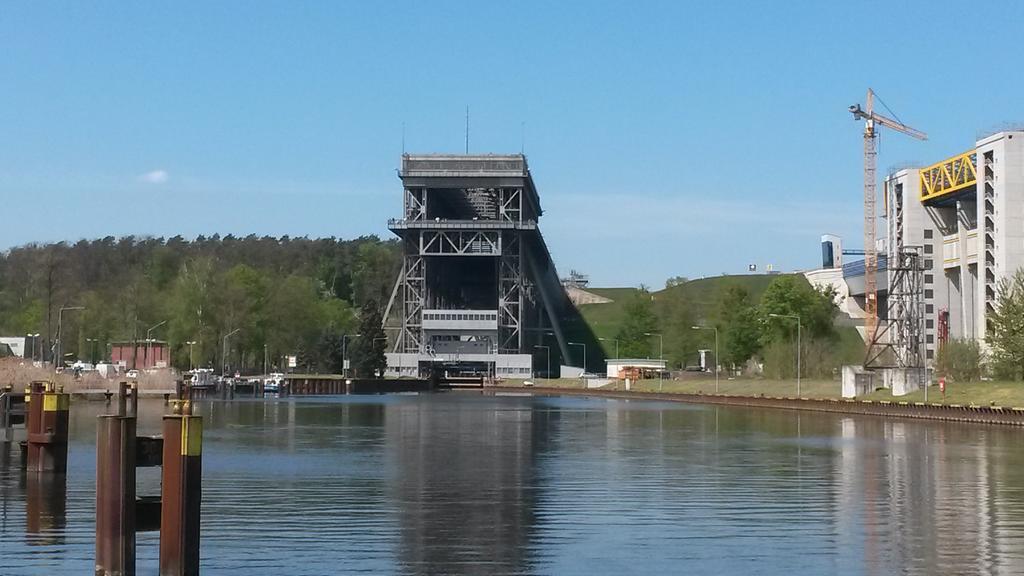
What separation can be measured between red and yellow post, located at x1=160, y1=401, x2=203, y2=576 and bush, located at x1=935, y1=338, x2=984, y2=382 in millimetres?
88463

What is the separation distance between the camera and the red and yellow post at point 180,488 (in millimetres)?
17703

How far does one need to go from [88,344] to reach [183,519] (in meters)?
163

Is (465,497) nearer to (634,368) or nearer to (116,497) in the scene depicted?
(116,497)

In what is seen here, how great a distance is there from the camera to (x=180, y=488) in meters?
17.7

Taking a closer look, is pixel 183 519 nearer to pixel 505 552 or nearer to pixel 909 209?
pixel 505 552

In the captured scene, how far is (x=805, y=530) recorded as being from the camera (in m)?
25.0

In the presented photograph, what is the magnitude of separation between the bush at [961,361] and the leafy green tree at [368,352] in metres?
99.8

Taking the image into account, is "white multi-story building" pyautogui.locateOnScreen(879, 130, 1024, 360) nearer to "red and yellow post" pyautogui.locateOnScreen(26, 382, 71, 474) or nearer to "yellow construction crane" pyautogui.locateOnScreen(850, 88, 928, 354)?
"yellow construction crane" pyautogui.locateOnScreen(850, 88, 928, 354)

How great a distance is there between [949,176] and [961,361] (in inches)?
1631

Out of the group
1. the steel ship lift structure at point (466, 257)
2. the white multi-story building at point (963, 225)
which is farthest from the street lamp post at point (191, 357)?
the white multi-story building at point (963, 225)

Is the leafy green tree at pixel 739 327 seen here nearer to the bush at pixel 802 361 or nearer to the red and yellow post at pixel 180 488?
the bush at pixel 802 361

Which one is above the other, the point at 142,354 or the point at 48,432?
the point at 142,354

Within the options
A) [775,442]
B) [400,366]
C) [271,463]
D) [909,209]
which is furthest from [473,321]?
[271,463]

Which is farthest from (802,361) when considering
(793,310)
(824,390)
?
(793,310)
